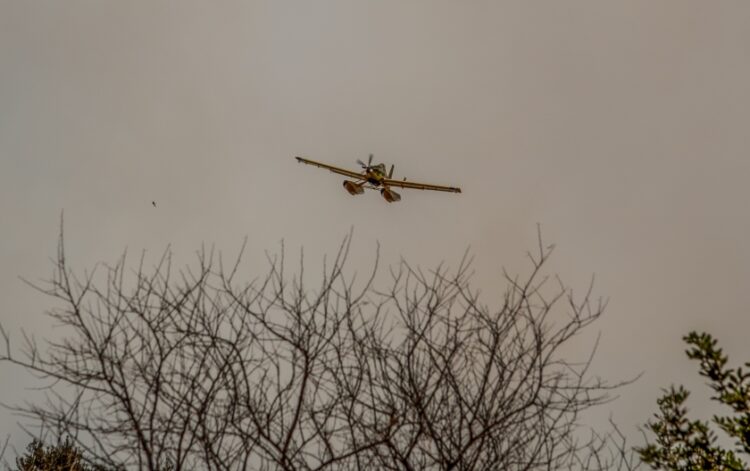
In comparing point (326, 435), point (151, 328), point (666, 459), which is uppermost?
point (151, 328)

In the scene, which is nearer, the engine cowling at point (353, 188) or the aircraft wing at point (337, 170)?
the engine cowling at point (353, 188)

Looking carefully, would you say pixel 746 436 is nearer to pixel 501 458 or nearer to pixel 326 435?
pixel 501 458

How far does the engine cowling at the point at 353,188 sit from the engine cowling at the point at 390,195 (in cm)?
108

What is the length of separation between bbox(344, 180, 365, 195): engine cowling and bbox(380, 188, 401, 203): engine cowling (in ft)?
3.56

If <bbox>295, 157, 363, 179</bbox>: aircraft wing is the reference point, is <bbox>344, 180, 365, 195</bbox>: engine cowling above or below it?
below

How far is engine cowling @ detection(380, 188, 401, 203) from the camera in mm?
18328

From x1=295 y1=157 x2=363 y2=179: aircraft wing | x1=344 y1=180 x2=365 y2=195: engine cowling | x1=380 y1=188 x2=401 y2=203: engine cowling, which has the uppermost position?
x1=295 y1=157 x2=363 y2=179: aircraft wing

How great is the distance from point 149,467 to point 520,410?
9.47ft

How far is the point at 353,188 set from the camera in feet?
57.1

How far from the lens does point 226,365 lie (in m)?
3.82

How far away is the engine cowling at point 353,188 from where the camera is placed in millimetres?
17191

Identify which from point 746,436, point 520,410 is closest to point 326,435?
point 520,410

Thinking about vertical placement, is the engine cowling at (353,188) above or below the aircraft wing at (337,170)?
below

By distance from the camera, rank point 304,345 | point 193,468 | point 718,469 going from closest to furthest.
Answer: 1. point 193,468
2. point 304,345
3. point 718,469
